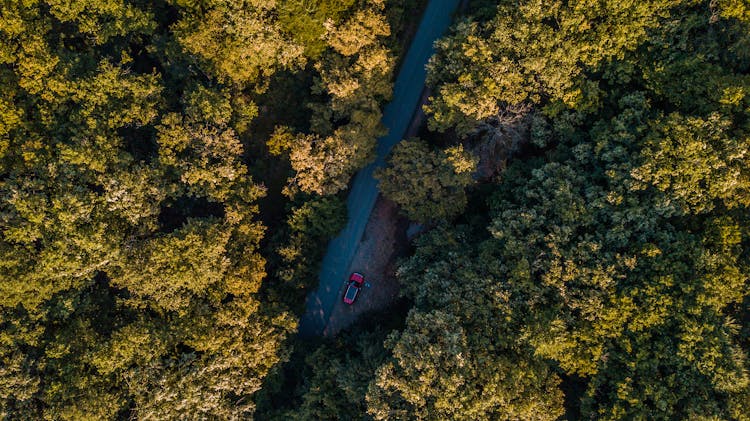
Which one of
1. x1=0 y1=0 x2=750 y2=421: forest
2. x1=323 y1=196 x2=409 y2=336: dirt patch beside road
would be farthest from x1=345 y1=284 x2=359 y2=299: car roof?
x1=0 y1=0 x2=750 y2=421: forest

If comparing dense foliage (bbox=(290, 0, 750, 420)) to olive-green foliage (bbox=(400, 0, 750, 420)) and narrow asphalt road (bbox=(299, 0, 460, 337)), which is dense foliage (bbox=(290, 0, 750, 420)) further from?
narrow asphalt road (bbox=(299, 0, 460, 337))

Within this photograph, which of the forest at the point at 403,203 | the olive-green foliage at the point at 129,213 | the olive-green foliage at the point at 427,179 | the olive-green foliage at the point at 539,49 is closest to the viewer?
the olive-green foliage at the point at 129,213

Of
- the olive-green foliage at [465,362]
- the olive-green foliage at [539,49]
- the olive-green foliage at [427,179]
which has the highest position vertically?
the olive-green foliage at [539,49]

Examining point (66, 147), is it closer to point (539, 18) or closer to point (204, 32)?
point (204, 32)

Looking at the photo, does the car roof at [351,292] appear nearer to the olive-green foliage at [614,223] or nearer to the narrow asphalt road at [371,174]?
the narrow asphalt road at [371,174]

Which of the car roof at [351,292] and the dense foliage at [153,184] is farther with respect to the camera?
the car roof at [351,292]

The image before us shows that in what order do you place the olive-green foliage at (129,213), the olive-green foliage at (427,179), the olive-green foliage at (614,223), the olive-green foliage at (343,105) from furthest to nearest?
the olive-green foliage at (427,179) < the olive-green foliage at (343,105) < the olive-green foliage at (614,223) < the olive-green foliage at (129,213)

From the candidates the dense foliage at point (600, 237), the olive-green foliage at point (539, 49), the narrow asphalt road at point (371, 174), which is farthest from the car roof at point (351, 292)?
the olive-green foliage at point (539, 49)
